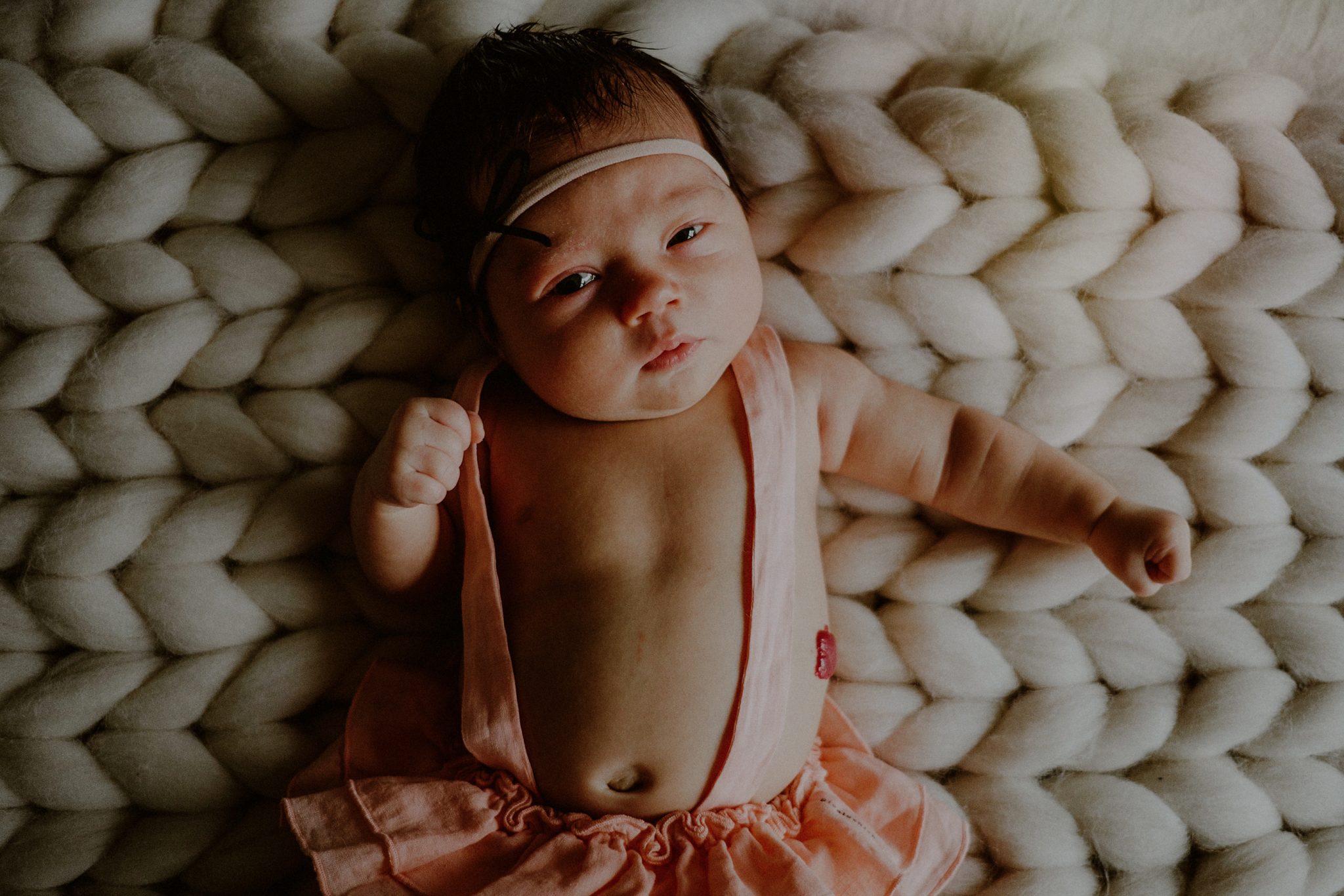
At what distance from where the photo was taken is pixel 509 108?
0.84 meters

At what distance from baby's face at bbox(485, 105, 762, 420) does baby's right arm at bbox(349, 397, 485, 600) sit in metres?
0.09

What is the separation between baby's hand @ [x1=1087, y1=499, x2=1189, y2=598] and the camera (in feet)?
2.66

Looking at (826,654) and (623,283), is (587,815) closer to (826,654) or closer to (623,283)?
(826,654)

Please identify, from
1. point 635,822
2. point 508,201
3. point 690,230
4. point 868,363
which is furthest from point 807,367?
point 635,822

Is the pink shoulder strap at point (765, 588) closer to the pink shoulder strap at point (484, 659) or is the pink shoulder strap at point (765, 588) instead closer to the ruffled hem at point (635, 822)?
the ruffled hem at point (635, 822)

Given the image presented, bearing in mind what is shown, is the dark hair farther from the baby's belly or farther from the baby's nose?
the baby's belly

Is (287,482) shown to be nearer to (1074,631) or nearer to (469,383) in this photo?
(469,383)

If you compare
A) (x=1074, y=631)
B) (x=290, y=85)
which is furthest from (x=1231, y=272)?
(x=290, y=85)

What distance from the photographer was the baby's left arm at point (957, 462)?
0.86 meters

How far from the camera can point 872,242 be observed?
0.90 metres

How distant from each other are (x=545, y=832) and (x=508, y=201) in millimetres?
509

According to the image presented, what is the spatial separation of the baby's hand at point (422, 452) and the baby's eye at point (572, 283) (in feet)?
0.40

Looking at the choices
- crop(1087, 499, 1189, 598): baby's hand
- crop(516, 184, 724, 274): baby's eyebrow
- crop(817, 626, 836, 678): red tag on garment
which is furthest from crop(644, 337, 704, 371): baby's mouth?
crop(1087, 499, 1189, 598): baby's hand

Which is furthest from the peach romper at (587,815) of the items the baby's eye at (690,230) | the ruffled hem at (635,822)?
the baby's eye at (690,230)
